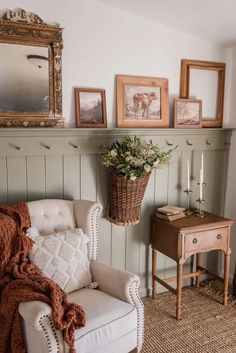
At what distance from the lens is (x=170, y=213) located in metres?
2.74

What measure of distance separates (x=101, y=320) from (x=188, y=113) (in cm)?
187

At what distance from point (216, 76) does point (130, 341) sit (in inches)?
91.8

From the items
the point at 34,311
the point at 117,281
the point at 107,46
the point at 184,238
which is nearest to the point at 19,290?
the point at 34,311

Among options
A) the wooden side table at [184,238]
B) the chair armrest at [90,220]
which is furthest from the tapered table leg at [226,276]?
the chair armrest at [90,220]

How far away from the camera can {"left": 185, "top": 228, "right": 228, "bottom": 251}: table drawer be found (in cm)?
259

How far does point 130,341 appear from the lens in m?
1.97

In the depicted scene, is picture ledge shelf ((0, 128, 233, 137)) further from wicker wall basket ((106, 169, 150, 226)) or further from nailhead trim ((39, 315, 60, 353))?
nailhead trim ((39, 315, 60, 353))

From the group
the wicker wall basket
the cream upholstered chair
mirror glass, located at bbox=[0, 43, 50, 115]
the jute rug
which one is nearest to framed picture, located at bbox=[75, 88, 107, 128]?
mirror glass, located at bbox=[0, 43, 50, 115]

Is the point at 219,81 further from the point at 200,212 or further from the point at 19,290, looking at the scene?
the point at 19,290

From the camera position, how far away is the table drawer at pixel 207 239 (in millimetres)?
2586

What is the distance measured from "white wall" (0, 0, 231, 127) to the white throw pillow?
87cm

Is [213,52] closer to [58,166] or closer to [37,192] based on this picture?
[58,166]

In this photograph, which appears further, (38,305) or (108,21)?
(108,21)

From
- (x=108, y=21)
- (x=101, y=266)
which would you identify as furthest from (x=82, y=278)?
(x=108, y=21)
